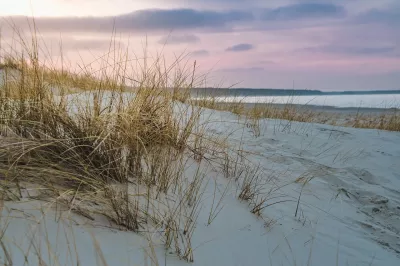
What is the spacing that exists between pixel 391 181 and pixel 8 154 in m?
3.01

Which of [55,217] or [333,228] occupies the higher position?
[55,217]

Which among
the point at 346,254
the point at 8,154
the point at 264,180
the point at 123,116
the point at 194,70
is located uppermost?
the point at 194,70

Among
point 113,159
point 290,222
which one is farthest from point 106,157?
point 290,222

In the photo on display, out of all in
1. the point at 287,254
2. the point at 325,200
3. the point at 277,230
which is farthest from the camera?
the point at 325,200

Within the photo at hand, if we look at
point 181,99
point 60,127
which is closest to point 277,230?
point 60,127

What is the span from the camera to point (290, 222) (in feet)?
6.98

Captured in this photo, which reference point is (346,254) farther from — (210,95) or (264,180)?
(210,95)

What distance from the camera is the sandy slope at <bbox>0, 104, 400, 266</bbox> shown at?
1.41m

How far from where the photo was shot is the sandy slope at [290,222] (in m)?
1.41

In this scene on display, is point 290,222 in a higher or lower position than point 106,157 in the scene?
lower

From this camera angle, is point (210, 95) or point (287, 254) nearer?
point (287, 254)

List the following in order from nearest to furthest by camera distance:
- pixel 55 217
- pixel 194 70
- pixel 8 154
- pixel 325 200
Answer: pixel 55 217, pixel 8 154, pixel 325 200, pixel 194 70

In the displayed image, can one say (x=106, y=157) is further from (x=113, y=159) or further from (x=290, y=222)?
(x=290, y=222)

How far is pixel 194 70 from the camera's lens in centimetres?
294
